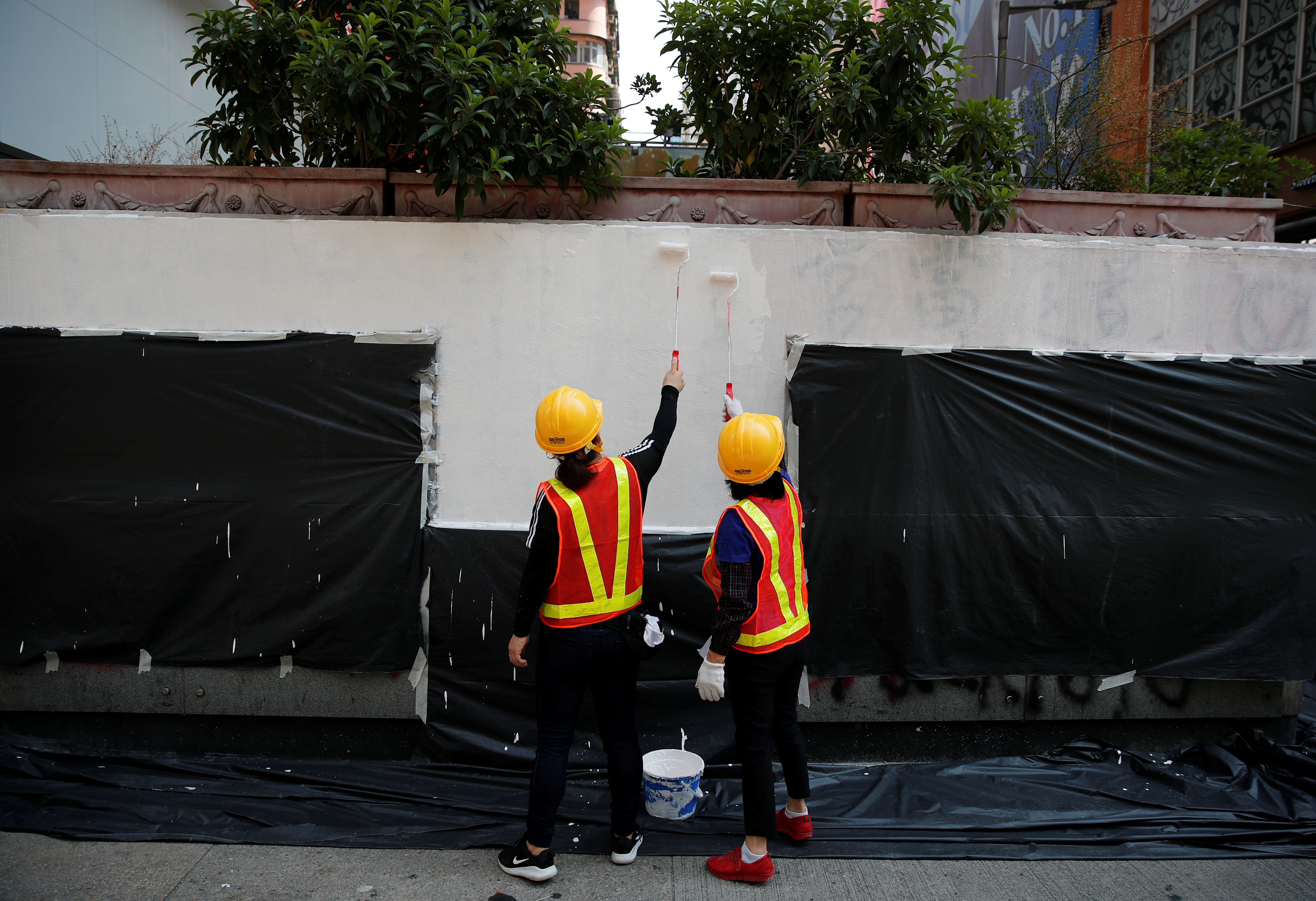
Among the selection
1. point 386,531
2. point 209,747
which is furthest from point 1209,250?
point 209,747

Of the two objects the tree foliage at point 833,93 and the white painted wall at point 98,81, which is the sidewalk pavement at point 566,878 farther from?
the white painted wall at point 98,81

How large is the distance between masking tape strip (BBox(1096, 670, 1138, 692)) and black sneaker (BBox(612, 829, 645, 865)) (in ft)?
8.80

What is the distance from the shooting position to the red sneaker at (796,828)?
11.2ft

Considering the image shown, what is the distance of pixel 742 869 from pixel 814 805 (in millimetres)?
743

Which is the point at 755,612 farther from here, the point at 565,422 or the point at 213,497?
the point at 213,497

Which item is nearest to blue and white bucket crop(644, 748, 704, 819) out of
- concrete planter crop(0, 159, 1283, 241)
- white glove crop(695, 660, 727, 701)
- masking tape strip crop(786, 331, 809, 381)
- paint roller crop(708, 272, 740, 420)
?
white glove crop(695, 660, 727, 701)

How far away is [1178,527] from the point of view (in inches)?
161

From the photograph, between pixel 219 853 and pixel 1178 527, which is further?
pixel 1178 527

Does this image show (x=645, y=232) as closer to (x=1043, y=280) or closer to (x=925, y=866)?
(x=1043, y=280)

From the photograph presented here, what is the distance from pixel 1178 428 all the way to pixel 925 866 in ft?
8.61

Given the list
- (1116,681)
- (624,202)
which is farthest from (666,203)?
(1116,681)

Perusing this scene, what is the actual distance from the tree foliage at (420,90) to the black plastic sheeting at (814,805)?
3.00m

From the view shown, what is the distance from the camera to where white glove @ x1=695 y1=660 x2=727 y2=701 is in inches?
121

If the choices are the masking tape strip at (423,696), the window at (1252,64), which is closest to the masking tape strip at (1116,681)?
the masking tape strip at (423,696)
